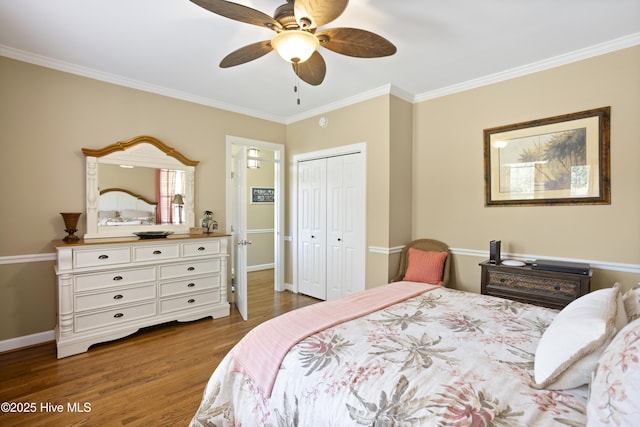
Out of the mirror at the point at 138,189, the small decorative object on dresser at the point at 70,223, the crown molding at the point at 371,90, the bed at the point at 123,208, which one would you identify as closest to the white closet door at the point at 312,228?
the crown molding at the point at 371,90

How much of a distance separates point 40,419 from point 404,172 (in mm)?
3764

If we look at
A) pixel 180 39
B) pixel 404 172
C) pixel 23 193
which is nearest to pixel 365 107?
pixel 404 172

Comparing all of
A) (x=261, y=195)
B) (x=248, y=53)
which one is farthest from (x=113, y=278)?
(x=261, y=195)

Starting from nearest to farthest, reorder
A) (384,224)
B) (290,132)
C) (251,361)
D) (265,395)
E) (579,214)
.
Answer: (265,395) → (251,361) → (579,214) → (384,224) → (290,132)

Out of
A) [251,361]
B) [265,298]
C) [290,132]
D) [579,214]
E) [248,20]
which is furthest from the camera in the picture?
[290,132]

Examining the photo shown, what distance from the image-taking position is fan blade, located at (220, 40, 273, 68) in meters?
2.05

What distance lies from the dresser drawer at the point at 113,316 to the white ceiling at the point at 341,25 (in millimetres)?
2381

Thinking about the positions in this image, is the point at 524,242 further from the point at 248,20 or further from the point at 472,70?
the point at 248,20

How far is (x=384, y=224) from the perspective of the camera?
3.52 meters

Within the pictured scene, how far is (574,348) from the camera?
40.9 inches

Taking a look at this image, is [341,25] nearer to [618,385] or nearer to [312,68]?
[312,68]

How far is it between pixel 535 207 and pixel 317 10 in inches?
106

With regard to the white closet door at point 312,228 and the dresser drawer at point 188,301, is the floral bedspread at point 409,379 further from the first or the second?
the white closet door at point 312,228

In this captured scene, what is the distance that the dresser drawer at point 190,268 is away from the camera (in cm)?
323
